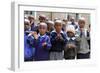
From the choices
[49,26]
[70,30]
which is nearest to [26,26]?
[49,26]

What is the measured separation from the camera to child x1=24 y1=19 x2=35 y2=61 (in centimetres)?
127

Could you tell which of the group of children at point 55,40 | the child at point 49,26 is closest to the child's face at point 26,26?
the group of children at point 55,40

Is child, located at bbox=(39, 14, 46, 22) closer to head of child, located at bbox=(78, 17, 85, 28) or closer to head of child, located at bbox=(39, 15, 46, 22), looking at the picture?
head of child, located at bbox=(39, 15, 46, 22)

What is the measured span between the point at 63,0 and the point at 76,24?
146 millimetres

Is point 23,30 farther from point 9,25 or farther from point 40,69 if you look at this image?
point 40,69

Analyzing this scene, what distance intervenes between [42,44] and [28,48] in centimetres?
8

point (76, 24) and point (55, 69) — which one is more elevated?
point (76, 24)

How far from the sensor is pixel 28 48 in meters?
1.28

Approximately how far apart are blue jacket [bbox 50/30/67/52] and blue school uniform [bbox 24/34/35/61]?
11 cm

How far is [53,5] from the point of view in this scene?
51.7 inches

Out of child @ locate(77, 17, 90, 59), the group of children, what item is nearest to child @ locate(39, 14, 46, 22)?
the group of children

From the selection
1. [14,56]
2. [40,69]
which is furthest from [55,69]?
[14,56]

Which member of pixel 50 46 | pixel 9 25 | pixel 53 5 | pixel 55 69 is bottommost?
pixel 55 69

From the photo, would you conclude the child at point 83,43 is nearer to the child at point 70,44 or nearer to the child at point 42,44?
the child at point 70,44
